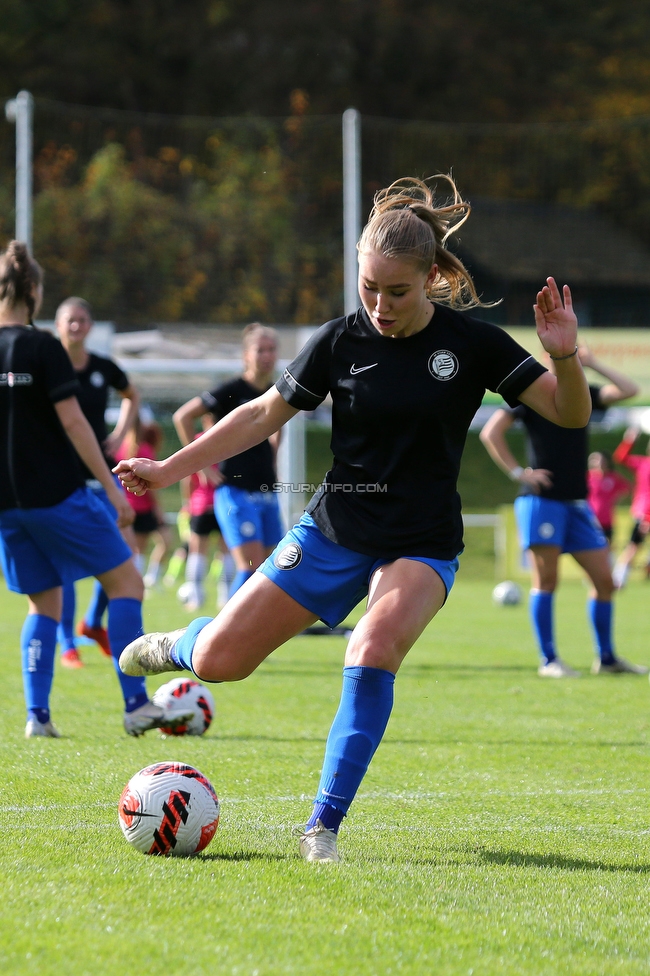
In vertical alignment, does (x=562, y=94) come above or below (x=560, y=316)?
above

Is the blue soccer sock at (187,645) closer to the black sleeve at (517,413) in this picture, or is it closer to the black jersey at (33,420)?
the black jersey at (33,420)

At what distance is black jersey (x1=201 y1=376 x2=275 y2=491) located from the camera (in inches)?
350

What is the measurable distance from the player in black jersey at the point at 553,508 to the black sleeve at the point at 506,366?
4546 millimetres

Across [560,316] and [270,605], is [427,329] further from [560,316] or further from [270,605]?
[270,605]

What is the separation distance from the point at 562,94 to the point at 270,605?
29.5 m

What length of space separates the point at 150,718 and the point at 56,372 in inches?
67.4

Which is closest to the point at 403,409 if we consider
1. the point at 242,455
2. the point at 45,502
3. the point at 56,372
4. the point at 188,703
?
the point at 56,372

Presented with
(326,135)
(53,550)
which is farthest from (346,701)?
(326,135)

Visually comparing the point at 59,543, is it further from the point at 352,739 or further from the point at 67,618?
the point at 67,618

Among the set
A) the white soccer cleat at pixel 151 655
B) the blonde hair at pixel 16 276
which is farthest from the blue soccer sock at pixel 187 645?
the blonde hair at pixel 16 276

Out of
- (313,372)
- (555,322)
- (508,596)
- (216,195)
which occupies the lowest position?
(508,596)

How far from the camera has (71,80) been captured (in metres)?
30.3

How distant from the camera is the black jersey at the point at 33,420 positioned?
5562 millimetres

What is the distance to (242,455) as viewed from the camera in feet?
30.7
